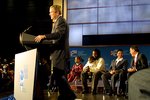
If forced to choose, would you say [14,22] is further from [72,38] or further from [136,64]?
[136,64]

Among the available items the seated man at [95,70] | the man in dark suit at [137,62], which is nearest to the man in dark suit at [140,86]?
the man in dark suit at [137,62]

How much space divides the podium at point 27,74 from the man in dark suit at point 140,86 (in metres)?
0.68

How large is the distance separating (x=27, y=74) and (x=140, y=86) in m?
0.82

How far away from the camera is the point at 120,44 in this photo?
7.53 meters

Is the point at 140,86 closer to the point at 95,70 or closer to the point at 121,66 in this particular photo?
the point at 121,66

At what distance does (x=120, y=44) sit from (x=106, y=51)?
26.6 inches

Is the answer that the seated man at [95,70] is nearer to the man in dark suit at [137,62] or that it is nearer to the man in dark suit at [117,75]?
the man in dark suit at [117,75]

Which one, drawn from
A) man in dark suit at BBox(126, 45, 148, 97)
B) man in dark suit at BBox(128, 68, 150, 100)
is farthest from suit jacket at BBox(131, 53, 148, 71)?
man in dark suit at BBox(128, 68, 150, 100)

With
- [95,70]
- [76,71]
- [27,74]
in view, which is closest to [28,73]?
[27,74]

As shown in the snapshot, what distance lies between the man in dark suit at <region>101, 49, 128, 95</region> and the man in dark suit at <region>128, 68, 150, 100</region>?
4.73 metres

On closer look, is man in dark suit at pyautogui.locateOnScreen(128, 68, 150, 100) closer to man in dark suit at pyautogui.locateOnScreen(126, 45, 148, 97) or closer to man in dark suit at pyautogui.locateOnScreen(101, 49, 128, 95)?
man in dark suit at pyautogui.locateOnScreen(126, 45, 148, 97)

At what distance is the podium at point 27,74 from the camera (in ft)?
3.43

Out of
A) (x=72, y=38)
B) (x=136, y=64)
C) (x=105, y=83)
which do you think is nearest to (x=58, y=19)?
(x=136, y=64)

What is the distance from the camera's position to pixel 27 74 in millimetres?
1142
